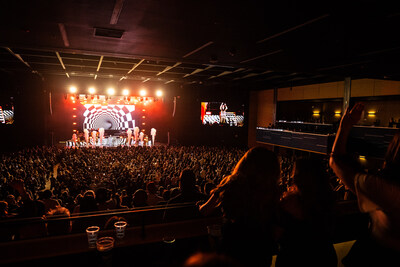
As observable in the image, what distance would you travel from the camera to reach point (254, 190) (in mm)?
1576

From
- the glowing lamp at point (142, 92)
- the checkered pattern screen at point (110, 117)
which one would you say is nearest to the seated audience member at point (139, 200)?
the glowing lamp at point (142, 92)

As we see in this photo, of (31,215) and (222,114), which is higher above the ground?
(222,114)

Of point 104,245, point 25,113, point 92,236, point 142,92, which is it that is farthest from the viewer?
point 142,92

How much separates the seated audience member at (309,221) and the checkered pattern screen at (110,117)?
1985cm

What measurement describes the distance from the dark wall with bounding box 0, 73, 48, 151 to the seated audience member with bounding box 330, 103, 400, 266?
16685 millimetres

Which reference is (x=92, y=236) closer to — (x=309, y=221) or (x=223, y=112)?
(x=309, y=221)

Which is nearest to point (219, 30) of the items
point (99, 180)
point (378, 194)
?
point (378, 194)

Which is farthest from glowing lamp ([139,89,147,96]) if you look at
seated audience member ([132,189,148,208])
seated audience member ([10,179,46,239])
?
seated audience member ([10,179,46,239])

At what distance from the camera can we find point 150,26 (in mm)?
4477

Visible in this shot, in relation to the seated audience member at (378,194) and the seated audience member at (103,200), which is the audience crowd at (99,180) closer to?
the seated audience member at (103,200)

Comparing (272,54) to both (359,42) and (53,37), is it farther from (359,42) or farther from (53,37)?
(53,37)

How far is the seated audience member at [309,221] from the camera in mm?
1588

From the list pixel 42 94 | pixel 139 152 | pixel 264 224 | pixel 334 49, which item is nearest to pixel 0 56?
pixel 42 94

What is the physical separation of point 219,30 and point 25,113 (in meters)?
14.4
